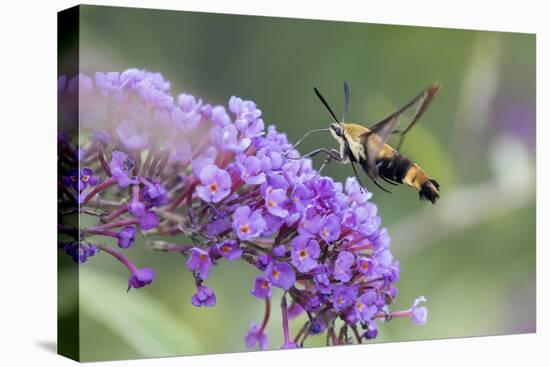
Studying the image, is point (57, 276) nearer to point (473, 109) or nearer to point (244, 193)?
point (244, 193)

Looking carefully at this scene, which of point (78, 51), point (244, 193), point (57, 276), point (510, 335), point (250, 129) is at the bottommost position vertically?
point (510, 335)

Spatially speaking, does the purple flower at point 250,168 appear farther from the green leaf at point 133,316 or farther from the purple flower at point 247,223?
the green leaf at point 133,316

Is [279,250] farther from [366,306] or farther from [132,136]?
[132,136]

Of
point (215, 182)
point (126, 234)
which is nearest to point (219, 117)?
point (215, 182)

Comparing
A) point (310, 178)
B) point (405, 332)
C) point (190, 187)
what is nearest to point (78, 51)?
point (190, 187)

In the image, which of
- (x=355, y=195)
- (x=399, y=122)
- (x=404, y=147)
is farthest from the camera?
(x=404, y=147)

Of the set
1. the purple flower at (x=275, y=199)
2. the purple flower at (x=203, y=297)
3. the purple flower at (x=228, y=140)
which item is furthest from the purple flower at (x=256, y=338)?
the purple flower at (x=228, y=140)

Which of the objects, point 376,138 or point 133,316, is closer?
point 376,138
